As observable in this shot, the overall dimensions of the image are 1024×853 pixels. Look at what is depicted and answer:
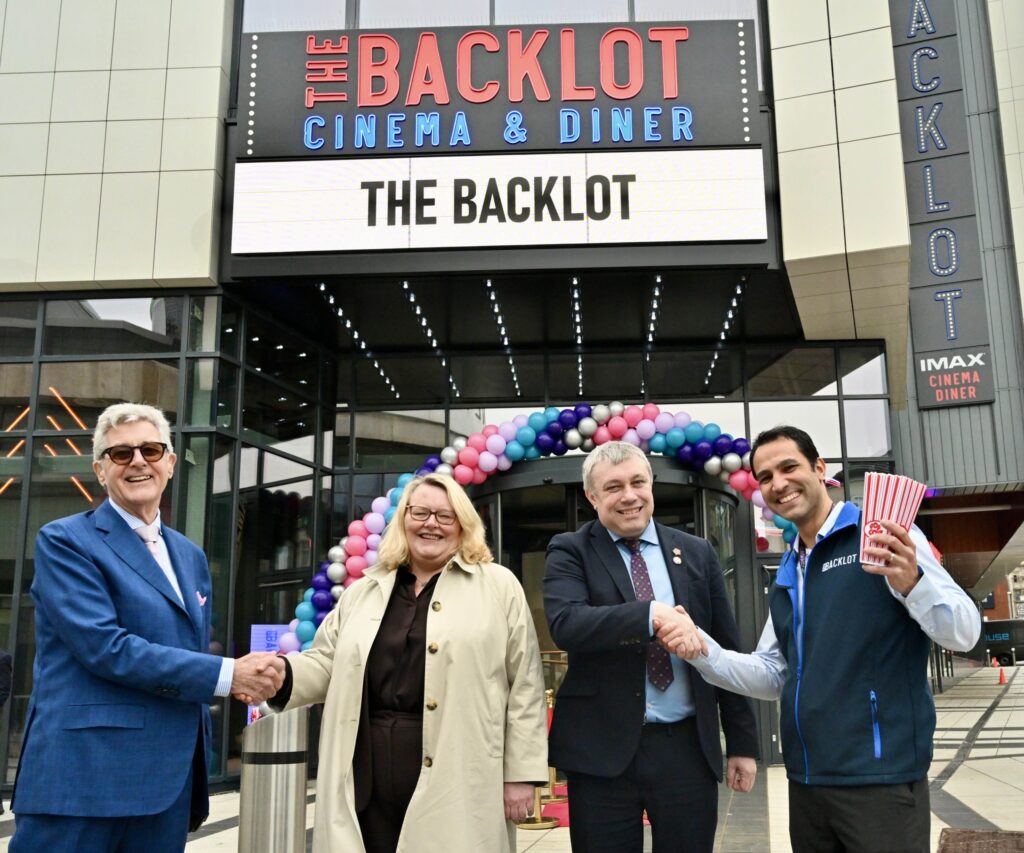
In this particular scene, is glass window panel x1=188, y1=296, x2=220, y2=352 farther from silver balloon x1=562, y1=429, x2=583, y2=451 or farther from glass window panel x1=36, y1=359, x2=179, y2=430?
silver balloon x1=562, y1=429, x2=583, y2=451

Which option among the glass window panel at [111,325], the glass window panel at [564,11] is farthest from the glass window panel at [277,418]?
the glass window panel at [564,11]

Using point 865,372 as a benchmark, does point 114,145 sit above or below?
above

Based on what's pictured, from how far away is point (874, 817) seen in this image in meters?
2.57

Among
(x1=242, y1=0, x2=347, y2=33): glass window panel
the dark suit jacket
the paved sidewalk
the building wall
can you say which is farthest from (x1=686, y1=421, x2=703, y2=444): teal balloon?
the dark suit jacket

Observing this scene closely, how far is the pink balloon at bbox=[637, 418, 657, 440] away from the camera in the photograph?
9.83 m

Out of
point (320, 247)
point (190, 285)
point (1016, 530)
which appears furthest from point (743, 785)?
point (1016, 530)

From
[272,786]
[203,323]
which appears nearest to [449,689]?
[272,786]

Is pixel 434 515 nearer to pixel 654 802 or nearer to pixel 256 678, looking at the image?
pixel 256 678

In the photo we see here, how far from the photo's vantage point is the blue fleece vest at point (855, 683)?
2.60 m

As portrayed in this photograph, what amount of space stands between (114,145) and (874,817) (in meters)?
10.1

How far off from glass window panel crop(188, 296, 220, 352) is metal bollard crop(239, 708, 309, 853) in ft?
22.6

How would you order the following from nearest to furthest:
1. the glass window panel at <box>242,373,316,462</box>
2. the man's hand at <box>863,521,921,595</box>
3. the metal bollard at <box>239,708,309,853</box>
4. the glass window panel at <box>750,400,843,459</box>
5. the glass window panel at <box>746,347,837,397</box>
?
1. the man's hand at <box>863,521,921,595</box>
2. the metal bollard at <box>239,708,309,853</box>
3. the glass window panel at <box>242,373,316,462</box>
4. the glass window panel at <box>750,400,843,459</box>
5. the glass window panel at <box>746,347,837,397</box>

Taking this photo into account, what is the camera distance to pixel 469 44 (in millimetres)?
10086

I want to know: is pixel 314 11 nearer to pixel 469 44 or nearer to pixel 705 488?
pixel 469 44
